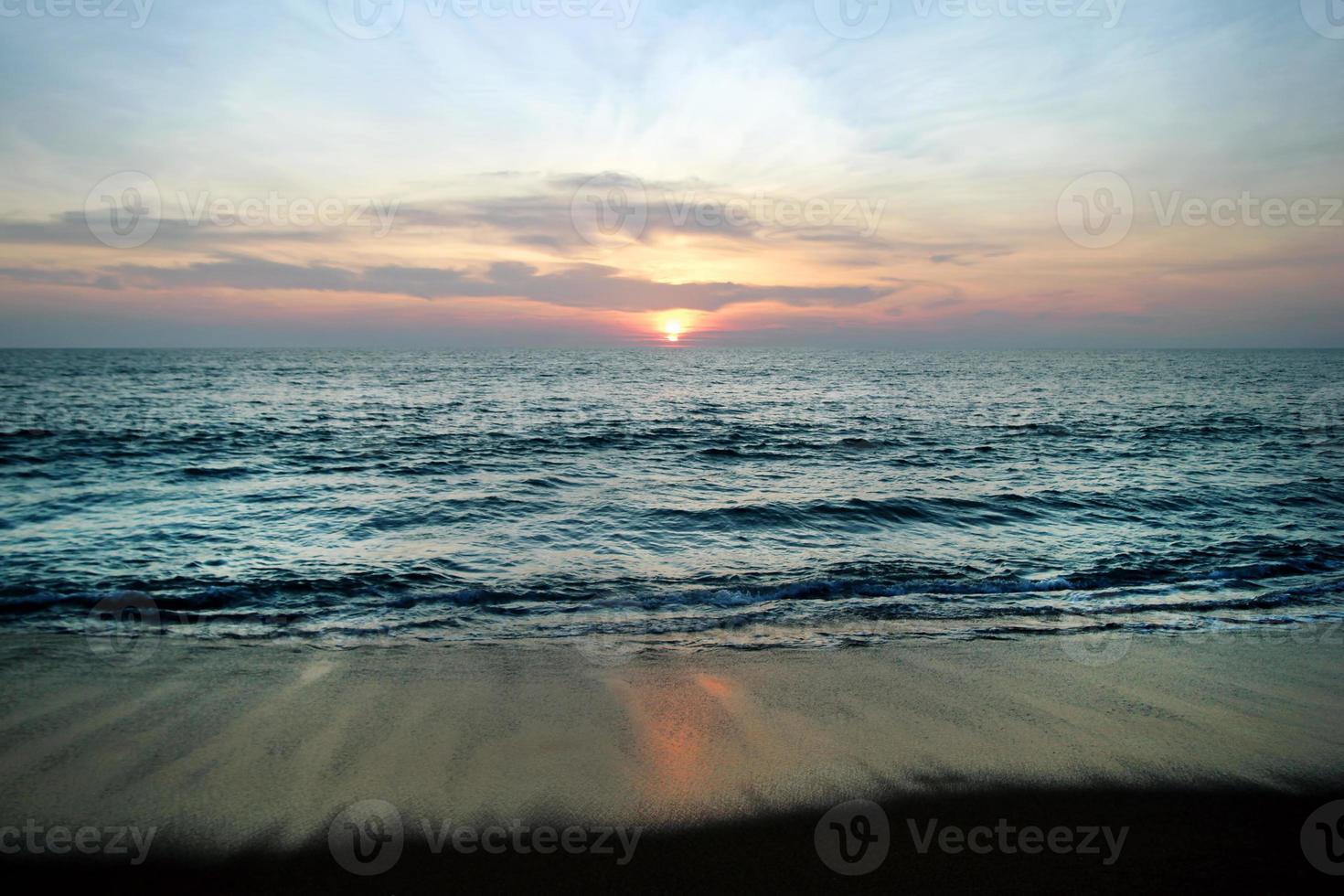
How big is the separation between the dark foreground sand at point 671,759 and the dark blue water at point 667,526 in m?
1.40

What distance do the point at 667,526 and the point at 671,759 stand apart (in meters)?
9.13

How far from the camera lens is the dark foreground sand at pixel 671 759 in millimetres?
4055

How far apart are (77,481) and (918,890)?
22.4m

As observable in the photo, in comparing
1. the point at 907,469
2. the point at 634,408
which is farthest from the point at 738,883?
the point at 634,408

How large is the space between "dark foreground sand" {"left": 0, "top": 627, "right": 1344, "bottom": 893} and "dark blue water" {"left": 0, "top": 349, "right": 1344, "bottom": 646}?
1396 millimetres

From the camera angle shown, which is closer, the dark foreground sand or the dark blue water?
the dark foreground sand

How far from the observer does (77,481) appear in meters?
A: 18.2

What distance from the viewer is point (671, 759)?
17.1 ft

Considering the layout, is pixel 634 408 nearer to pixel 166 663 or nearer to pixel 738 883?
pixel 166 663

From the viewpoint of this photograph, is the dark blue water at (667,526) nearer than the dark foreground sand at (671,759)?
No

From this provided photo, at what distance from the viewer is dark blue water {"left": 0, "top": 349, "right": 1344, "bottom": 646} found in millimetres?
9195

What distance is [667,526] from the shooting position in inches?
563

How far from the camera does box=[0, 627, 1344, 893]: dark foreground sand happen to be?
405 centimetres

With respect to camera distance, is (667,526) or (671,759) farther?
(667,526)
